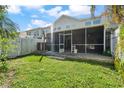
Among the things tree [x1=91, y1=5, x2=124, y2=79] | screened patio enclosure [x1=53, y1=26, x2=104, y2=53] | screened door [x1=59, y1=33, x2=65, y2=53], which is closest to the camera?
tree [x1=91, y1=5, x2=124, y2=79]

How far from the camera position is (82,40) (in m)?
19.6

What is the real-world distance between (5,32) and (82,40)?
10.6 meters

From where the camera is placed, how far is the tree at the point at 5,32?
862 cm

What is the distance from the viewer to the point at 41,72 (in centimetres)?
873

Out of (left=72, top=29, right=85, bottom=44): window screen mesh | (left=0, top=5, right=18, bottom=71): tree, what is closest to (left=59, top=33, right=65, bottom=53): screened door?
(left=72, top=29, right=85, bottom=44): window screen mesh

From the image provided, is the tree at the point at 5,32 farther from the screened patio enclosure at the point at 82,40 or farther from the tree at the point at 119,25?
the screened patio enclosure at the point at 82,40

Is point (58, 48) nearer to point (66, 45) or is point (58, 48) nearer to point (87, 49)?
point (66, 45)

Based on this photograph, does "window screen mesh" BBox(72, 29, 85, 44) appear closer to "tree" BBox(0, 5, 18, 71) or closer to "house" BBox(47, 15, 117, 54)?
"house" BBox(47, 15, 117, 54)

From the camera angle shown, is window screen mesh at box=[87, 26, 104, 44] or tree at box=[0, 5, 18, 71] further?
window screen mesh at box=[87, 26, 104, 44]

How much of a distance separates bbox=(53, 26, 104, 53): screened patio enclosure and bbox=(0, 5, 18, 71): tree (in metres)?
9.07

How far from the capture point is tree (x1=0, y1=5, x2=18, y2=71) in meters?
8.62

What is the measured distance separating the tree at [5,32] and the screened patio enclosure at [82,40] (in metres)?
9.07

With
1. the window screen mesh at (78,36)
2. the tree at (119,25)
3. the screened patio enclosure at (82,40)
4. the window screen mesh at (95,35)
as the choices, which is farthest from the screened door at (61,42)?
the tree at (119,25)
